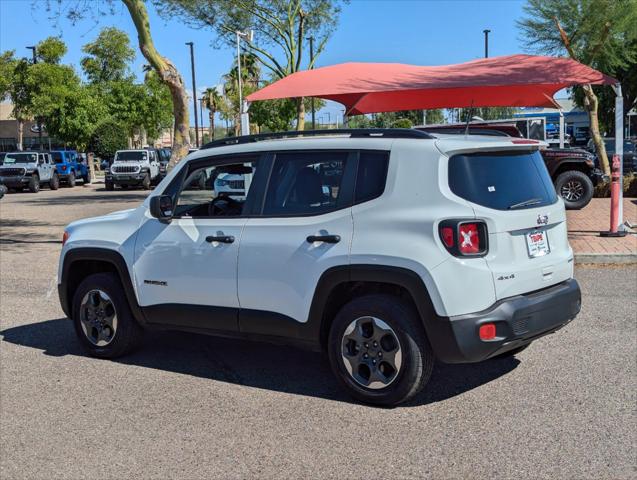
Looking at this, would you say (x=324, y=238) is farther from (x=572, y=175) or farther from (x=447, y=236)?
(x=572, y=175)

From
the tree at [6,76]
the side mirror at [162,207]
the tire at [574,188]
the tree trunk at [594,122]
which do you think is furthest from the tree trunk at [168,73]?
the tree at [6,76]

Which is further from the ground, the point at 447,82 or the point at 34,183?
the point at 447,82

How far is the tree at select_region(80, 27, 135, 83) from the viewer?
51.1 m

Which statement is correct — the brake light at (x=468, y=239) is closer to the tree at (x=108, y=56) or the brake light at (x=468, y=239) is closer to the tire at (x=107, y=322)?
the tire at (x=107, y=322)

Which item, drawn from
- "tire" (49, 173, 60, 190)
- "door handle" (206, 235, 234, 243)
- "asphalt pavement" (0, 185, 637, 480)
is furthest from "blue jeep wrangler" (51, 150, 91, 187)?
"door handle" (206, 235, 234, 243)

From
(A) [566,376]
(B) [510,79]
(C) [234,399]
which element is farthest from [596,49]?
(C) [234,399]

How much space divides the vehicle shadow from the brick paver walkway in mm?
5656

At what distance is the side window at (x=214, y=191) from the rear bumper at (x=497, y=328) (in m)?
1.81

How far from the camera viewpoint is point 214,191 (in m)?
5.69

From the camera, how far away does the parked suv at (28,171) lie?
3253 cm

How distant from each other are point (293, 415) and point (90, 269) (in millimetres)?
2584

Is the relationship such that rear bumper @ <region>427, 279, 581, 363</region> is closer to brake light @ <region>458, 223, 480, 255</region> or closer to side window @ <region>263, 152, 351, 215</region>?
brake light @ <region>458, 223, 480, 255</region>

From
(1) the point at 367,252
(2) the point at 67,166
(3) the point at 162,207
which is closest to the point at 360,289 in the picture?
(1) the point at 367,252

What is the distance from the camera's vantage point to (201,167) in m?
5.70
